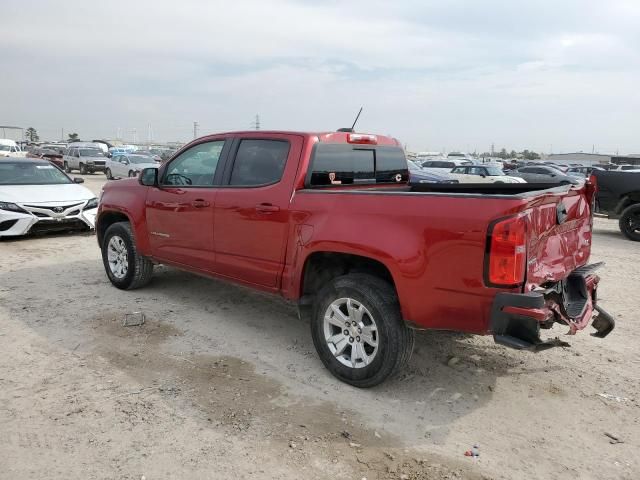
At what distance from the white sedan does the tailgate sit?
768cm

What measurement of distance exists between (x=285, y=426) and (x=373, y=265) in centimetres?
126

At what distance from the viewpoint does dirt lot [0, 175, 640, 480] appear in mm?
2855

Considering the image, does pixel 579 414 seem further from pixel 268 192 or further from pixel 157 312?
pixel 157 312

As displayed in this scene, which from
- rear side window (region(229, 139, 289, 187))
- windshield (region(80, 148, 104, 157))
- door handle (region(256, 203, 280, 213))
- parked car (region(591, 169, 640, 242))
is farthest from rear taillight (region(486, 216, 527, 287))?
windshield (region(80, 148, 104, 157))

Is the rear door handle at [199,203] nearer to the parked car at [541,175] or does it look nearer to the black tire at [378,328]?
the black tire at [378,328]

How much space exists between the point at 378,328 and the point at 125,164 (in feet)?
90.1

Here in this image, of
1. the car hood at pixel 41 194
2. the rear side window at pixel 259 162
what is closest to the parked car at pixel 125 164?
the car hood at pixel 41 194

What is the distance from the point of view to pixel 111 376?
385cm

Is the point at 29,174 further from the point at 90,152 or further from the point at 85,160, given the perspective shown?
the point at 90,152

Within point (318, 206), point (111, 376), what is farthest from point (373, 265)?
point (111, 376)

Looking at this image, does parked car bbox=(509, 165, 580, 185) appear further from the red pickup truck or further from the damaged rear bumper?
the damaged rear bumper

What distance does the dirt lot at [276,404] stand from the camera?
2.86 m

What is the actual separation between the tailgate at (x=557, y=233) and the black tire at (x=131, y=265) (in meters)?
4.33

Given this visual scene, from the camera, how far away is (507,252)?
2.91 meters
